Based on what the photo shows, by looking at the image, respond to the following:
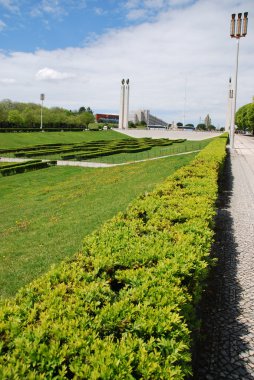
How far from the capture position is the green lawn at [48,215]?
7.93 metres

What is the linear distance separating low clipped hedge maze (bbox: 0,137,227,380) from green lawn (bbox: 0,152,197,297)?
2.89m

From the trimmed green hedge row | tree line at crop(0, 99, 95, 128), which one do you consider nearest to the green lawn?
the trimmed green hedge row

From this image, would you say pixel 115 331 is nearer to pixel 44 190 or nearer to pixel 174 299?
pixel 174 299

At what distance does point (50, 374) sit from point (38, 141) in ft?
195

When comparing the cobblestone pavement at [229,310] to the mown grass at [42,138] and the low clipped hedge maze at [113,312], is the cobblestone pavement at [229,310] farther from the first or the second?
the mown grass at [42,138]

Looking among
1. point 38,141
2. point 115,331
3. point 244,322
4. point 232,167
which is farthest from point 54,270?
point 38,141

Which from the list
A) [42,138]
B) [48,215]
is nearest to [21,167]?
[48,215]

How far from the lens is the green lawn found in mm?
7926

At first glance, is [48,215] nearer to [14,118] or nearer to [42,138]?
[42,138]

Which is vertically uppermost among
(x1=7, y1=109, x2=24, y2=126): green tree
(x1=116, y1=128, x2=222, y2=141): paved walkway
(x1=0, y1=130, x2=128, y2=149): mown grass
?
(x1=7, y1=109, x2=24, y2=126): green tree

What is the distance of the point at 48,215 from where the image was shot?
1281cm

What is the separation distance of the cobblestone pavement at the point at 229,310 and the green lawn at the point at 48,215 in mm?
3485

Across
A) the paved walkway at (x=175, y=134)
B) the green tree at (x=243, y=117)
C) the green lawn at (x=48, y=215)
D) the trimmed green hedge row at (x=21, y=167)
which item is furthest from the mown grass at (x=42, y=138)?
the green tree at (x=243, y=117)

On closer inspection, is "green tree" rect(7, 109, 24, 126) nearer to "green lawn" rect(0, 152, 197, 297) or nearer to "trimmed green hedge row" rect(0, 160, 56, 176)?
"trimmed green hedge row" rect(0, 160, 56, 176)
